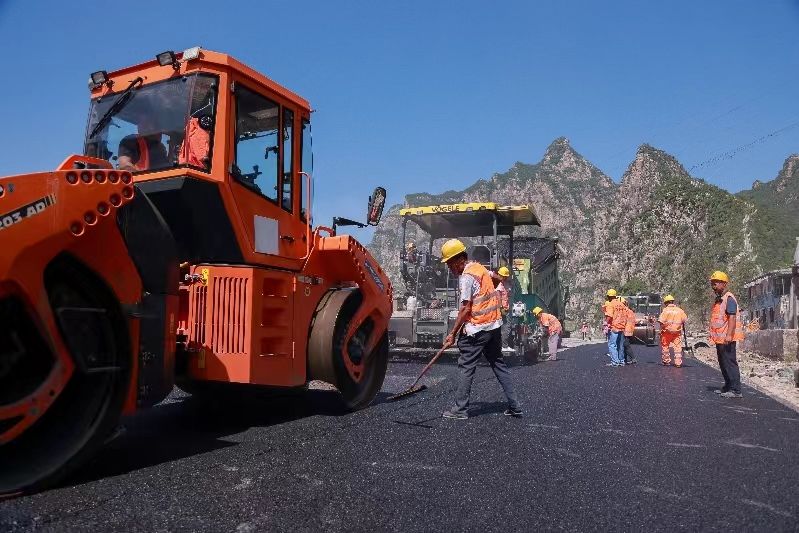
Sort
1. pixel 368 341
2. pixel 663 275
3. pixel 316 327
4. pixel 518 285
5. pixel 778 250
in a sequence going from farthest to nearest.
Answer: pixel 663 275, pixel 778 250, pixel 518 285, pixel 368 341, pixel 316 327

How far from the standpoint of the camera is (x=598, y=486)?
10.6 feet

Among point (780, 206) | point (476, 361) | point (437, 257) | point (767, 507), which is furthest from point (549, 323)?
point (780, 206)

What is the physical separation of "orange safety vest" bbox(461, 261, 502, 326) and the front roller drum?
3.11 ft

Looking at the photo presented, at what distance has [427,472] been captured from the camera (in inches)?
135

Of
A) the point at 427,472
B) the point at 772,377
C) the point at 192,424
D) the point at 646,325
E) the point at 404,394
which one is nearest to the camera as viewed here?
the point at 427,472

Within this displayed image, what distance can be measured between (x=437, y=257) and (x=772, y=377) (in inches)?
237

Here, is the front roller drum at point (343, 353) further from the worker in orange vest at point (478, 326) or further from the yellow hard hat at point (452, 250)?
the yellow hard hat at point (452, 250)

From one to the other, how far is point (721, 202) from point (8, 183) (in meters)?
57.3

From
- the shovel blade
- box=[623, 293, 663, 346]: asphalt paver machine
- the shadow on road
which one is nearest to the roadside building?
box=[623, 293, 663, 346]: asphalt paver machine

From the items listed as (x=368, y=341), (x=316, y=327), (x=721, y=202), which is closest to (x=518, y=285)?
(x=368, y=341)

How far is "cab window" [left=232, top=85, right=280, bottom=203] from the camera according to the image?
4383mm

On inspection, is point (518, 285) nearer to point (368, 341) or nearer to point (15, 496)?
point (368, 341)

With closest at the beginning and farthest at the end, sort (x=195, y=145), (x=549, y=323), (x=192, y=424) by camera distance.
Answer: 1. (x=195, y=145)
2. (x=192, y=424)
3. (x=549, y=323)

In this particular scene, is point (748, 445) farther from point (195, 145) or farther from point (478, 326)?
point (195, 145)
